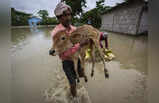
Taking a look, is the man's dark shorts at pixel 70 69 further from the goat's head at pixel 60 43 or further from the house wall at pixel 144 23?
the house wall at pixel 144 23

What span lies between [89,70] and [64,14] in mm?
330

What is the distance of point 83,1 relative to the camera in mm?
646

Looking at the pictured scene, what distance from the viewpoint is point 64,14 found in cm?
50

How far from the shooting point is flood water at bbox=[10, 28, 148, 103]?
0.61m

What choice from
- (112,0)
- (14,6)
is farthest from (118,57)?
(14,6)

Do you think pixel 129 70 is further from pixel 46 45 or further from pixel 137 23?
pixel 46 45

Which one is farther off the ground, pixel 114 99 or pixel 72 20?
pixel 72 20

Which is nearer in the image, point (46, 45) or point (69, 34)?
point (69, 34)

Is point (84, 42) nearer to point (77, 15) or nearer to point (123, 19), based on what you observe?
point (77, 15)

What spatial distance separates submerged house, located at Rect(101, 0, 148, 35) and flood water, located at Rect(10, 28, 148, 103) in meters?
0.05

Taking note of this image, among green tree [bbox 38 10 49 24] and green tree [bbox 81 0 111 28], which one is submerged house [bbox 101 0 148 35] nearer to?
green tree [bbox 81 0 111 28]

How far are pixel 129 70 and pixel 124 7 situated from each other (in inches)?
16.3

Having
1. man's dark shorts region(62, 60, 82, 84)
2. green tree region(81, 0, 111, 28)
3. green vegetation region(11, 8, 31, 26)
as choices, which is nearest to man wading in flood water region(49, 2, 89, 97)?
man's dark shorts region(62, 60, 82, 84)

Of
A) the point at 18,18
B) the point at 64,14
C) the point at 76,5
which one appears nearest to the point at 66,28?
the point at 64,14
